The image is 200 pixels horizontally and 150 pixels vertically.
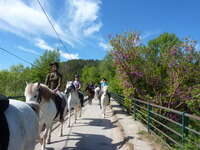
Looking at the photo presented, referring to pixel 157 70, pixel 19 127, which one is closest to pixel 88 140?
pixel 19 127

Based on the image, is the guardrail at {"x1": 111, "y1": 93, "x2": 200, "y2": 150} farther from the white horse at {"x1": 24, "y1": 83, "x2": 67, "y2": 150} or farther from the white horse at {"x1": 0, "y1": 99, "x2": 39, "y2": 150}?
the white horse at {"x1": 24, "y1": 83, "x2": 67, "y2": 150}

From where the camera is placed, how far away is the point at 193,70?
11.1 metres

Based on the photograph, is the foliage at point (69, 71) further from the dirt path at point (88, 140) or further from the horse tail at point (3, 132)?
the horse tail at point (3, 132)

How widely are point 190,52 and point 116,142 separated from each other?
7562 mm

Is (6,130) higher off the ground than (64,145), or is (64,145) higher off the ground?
(6,130)

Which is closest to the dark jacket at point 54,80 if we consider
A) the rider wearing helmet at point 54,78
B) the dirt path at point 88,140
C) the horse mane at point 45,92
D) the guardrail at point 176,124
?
the rider wearing helmet at point 54,78

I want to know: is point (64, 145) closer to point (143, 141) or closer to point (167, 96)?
point (143, 141)

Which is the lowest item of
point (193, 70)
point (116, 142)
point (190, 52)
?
point (116, 142)

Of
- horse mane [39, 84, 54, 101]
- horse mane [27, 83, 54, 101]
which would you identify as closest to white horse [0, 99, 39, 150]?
horse mane [27, 83, 54, 101]

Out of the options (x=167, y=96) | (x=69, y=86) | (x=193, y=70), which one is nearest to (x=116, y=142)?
(x=69, y=86)

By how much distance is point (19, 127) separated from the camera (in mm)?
2564

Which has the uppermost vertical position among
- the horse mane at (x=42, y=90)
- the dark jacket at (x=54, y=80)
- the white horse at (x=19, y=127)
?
the dark jacket at (x=54, y=80)

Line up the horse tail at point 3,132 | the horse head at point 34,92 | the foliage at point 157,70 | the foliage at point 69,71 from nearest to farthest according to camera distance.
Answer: the horse tail at point 3,132, the horse head at point 34,92, the foliage at point 157,70, the foliage at point 69,71

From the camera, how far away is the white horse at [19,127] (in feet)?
7.40
